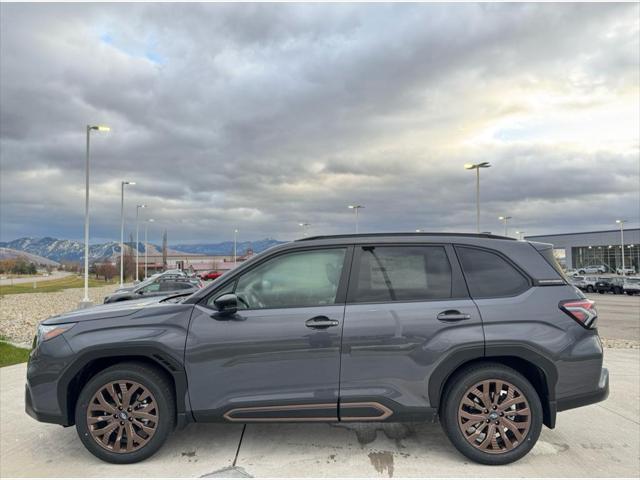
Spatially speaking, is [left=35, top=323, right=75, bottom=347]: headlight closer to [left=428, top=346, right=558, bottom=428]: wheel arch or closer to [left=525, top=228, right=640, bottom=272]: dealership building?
[left=428, top=346, right=558, bottom=428]: wheel arch

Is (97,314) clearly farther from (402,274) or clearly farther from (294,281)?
(402,274)

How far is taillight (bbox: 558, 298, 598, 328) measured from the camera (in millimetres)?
3623

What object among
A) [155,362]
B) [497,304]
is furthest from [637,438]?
[155,362]

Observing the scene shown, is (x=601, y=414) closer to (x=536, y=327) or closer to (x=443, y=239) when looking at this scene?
(x=536, y=327)

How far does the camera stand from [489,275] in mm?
3762

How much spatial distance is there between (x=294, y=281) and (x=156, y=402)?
4.84 feet

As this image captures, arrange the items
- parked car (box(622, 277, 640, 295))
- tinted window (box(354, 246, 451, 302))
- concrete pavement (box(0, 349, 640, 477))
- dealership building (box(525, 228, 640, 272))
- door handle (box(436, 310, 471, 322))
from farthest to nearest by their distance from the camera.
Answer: dealership building (box(525, 228, 640, 272)), parked car (box(622, 277, 640, 295)), tinted window (box(354, 246, 451, 302)), door handle (box(436, 310, 471, 322)), concrete pavement (box(0, 349, 640, 477))

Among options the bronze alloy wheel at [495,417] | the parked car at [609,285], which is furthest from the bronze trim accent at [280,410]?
the parked car at [609,285]

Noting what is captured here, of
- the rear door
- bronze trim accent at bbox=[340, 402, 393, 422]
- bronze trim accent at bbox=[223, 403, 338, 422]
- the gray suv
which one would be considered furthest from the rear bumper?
bronze trim accent at bbox=[223, 403, 338, 422]

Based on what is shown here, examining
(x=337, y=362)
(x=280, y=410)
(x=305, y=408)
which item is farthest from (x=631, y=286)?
(x=280, y=410)

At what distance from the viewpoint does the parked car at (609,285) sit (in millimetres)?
34812

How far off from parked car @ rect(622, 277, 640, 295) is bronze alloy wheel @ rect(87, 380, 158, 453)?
38139 millimetres

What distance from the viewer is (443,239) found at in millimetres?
3910

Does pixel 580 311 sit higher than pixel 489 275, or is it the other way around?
pixel 489 275
